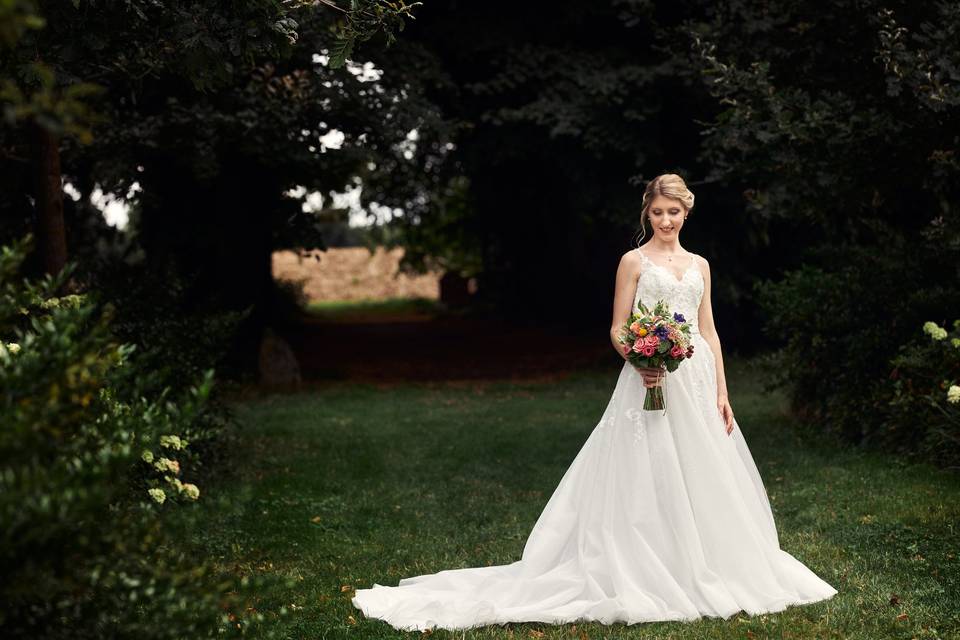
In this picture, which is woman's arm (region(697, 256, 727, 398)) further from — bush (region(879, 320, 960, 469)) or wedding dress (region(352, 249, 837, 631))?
bush (region(879, 320, 960, 469))

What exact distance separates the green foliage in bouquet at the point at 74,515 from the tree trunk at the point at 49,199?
4.83 m

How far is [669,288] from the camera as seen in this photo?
18.5 feet

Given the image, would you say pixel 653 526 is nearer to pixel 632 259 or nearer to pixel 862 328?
pixel 632 259

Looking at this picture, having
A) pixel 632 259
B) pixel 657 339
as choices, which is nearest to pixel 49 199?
pixel 632 259

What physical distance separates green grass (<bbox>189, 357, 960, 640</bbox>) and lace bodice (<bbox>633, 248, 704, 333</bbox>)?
1688 mm

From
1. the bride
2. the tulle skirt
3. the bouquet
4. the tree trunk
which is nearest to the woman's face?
the bride

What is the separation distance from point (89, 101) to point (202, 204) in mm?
7002

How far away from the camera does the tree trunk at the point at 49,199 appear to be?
7.79 m

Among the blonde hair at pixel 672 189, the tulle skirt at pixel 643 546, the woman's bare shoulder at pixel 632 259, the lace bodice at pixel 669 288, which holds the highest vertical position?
the blonde hair at pixel 672 189

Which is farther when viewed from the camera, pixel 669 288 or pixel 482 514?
pixel 482 514

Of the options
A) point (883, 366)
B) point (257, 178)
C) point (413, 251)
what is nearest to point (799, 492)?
point (883, 366)

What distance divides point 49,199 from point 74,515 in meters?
5.83

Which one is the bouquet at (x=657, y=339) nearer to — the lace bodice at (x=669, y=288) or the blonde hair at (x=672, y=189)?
the lace bodice at (x=669, y=288)

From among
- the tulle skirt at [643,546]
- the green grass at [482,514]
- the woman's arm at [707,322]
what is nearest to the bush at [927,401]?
the green grass at [482,514]
